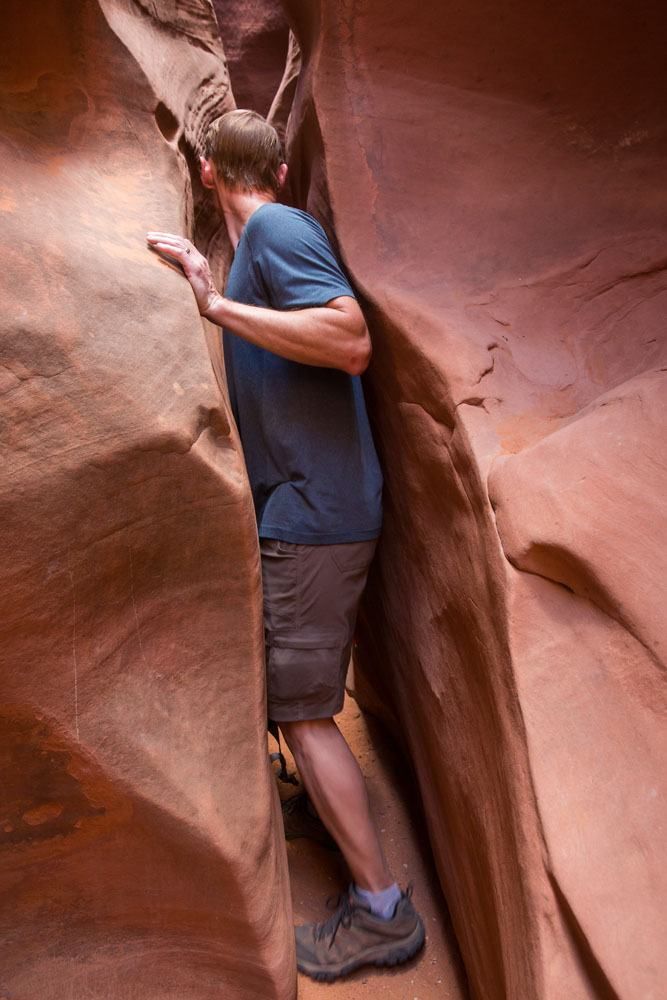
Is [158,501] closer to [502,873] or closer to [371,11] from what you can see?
[502,873]

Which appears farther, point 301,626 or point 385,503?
point 385,503

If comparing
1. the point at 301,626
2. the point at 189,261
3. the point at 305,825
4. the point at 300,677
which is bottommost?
the point at 305,825

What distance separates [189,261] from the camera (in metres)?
1.70

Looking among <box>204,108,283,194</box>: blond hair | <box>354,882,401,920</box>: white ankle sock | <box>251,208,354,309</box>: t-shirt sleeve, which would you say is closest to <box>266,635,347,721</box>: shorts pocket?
<box>354,882,401,920</box>: white ankle sock

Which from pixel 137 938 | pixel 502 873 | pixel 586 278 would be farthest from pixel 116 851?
pixel 586 278

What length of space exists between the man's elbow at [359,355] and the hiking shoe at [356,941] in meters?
1.30

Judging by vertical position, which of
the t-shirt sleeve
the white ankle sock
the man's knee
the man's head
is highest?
the man's head

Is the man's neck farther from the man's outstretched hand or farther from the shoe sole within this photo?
the shoe sole

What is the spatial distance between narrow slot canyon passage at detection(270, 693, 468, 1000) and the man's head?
1848mm

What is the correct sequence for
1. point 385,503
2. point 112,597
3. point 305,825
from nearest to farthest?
point 112,597, point 385,503, point 305,825

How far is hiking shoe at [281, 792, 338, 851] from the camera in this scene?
2504 mm

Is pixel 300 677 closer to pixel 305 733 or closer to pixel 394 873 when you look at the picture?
pixel 305 733

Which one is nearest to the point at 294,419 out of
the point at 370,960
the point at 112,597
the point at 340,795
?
the point at 112,597

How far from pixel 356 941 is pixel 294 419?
4.24ft
